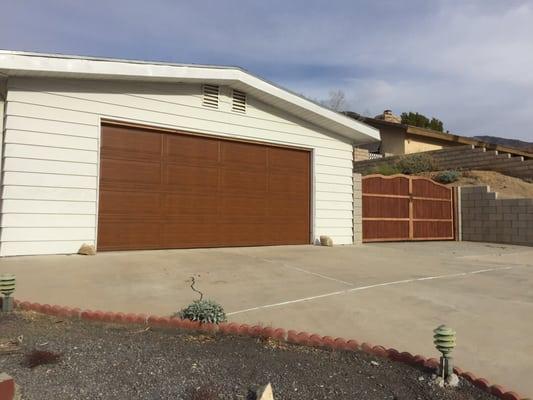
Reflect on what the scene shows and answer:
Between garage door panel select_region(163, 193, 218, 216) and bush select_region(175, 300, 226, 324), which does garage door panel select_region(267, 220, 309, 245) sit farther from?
bush select_region(175, 300, 226, 324)

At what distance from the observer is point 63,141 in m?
9.27

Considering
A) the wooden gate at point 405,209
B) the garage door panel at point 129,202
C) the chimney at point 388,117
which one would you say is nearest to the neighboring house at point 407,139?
the chimney at point 388,117

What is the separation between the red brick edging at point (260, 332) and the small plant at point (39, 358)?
3.38ft

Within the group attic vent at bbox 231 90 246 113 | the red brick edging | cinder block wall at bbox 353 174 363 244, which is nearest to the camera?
the red brick edging

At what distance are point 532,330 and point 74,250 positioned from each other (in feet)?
25.4

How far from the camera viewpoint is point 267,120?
12.4 m

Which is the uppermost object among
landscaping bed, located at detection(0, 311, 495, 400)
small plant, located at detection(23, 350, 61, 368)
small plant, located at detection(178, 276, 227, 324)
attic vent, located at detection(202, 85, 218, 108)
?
attic vent, located at detection(202, 85, 218, 108)

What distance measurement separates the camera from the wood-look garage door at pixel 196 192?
998 centimetres

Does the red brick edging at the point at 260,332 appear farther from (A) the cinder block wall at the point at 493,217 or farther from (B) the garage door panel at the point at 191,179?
(A) the cinder block wall at the point at 493,217

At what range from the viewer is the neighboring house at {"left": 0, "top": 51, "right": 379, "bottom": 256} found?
8.90 m

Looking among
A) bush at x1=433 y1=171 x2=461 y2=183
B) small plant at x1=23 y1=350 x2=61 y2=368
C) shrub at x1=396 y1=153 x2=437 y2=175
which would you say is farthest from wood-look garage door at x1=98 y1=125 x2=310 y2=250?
shrub at x1=396 y1=153 x2=437 y2=175

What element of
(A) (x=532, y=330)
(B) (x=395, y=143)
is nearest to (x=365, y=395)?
(A) (x=532, y=330)

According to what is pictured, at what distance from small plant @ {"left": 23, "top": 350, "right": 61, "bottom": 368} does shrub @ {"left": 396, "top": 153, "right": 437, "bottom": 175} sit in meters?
19.1

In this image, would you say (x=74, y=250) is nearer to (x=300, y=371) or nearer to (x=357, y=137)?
(x=300, y=371)
